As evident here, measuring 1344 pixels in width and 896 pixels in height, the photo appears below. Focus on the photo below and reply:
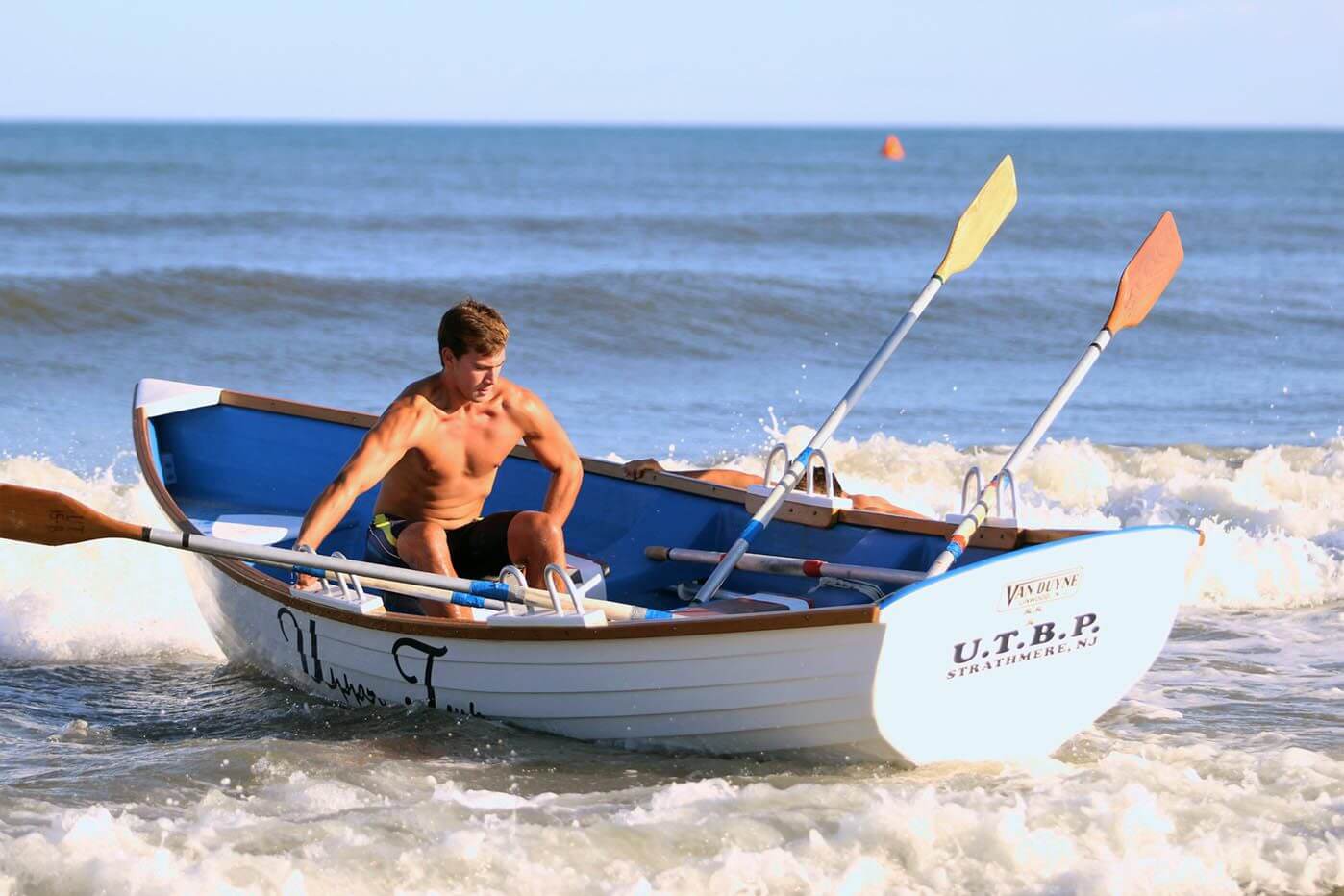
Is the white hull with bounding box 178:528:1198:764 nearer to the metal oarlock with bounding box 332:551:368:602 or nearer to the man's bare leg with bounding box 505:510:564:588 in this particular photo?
the metal oarlock with bounding box 332:551:368:602

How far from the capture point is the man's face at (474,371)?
5375 mm

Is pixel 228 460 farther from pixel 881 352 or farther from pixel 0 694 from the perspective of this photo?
pixel 881 352

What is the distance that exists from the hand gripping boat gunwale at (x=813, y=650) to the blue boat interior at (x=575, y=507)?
0.02 metres

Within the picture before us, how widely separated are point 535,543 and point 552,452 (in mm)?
441

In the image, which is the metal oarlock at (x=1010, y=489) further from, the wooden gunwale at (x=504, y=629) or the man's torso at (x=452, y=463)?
the man's torso at (x=452, y=463)

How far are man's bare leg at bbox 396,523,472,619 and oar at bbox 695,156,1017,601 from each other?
880 mm

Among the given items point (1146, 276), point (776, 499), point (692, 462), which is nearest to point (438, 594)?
point (776, 499)

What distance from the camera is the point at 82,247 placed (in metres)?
21.7

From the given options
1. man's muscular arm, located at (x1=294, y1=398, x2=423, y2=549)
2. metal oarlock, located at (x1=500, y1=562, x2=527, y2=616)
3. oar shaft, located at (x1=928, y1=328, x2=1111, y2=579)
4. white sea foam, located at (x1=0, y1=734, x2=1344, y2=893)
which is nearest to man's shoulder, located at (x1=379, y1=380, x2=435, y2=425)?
man's muscular arm, located at (x1=294, y1=398, x2=423, y2=549)

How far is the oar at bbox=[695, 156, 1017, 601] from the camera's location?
571 cm

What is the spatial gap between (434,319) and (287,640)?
10.9 metres

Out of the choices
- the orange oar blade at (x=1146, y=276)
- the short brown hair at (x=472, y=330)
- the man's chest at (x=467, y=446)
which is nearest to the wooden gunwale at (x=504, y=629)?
the man's chest at (x=467, y=446)

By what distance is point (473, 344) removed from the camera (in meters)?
5.34

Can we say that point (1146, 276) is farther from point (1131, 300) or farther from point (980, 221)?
point (980, 221)
